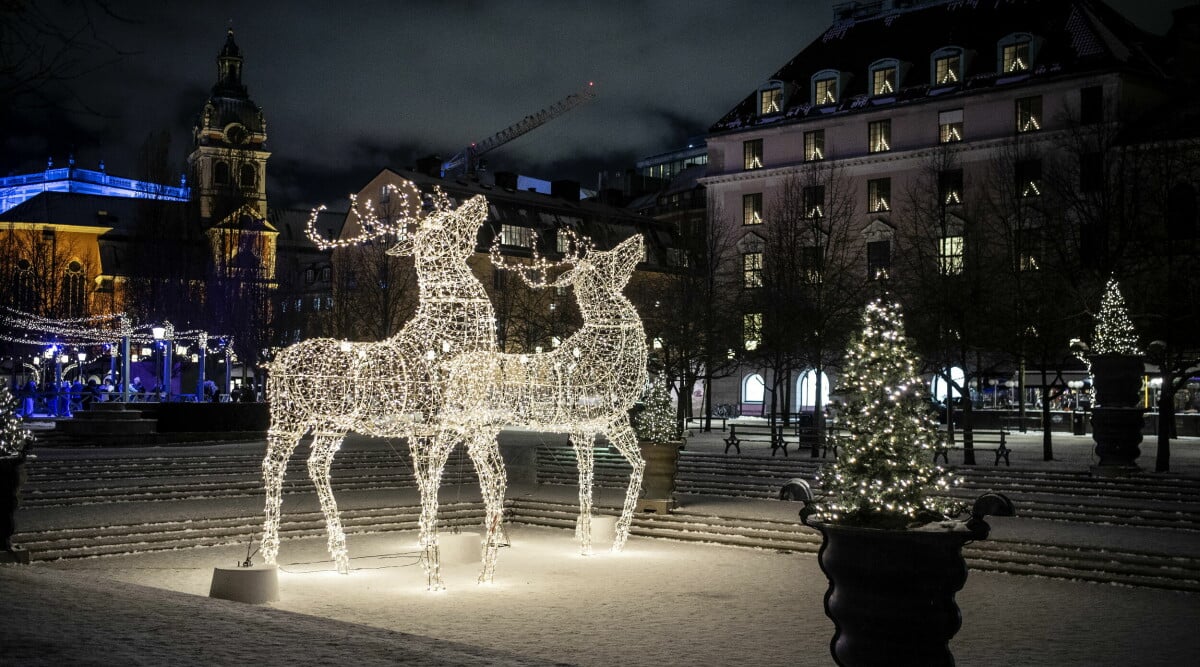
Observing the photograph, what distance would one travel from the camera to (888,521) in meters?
9.24

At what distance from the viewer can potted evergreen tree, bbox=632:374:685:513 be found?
69.1 ft

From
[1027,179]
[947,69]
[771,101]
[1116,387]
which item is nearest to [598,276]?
[1116,387]

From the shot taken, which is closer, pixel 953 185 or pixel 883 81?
pixel 953 185

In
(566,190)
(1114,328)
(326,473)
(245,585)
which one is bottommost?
(245,585)

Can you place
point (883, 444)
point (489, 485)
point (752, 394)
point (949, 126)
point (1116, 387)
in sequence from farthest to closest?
point (752, 394), point (949, 126), point (1116, 387), point (489, 485), point (883, 444)

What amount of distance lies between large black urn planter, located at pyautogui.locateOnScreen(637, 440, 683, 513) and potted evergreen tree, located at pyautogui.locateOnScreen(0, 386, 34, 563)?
10655 mm

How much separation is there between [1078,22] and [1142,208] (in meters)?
20.2

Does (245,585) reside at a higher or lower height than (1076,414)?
lower

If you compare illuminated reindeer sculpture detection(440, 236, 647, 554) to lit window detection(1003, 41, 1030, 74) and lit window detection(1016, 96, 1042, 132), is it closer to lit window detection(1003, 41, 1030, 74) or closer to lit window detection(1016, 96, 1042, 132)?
lit window detection(1016, 96, 1042, 132)

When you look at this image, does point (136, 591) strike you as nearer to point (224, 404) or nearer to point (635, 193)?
point (224, 404)

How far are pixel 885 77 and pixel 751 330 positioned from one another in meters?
20.7

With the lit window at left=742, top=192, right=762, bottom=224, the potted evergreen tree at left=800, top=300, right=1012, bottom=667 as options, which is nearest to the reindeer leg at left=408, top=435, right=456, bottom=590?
the potted evergreen tree at left=800, top=300, right=1012, bottom=667

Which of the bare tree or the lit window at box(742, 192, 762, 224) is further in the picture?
the lit window at box(742, 192, 762, 224)

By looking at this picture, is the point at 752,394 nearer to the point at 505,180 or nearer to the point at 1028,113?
the point at 1028,113
